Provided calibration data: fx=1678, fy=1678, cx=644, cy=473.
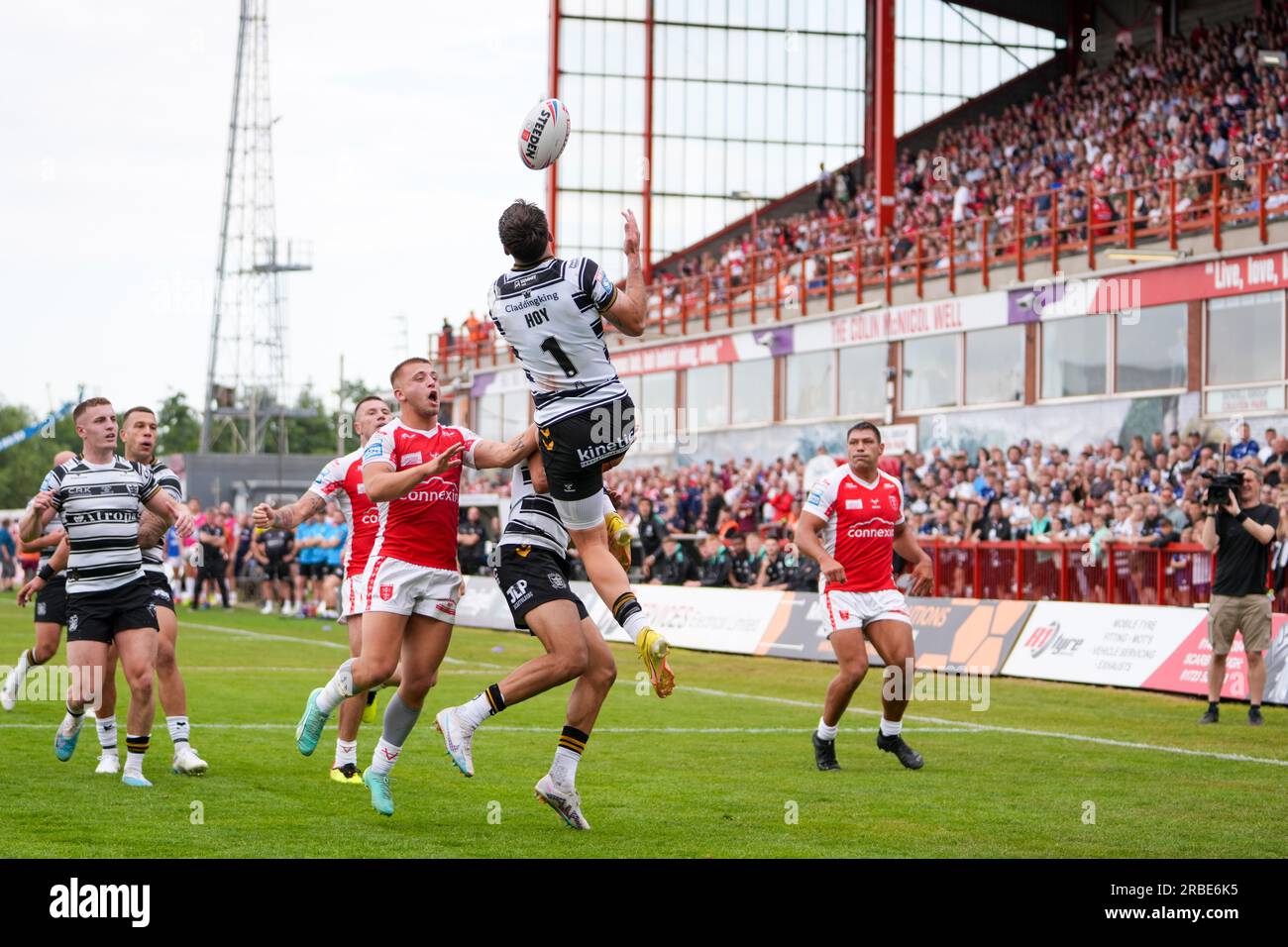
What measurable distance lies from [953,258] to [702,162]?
19.5 meters

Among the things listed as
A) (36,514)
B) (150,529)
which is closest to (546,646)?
(150,529)

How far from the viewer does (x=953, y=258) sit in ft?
111

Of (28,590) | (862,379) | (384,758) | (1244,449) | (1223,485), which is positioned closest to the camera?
(384,758)

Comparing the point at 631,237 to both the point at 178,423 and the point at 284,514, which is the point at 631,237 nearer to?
the point at 284,514

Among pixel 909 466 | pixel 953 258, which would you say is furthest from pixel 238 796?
pixel 953 258

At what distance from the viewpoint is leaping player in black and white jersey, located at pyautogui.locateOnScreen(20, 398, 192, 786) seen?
1074 centimetres

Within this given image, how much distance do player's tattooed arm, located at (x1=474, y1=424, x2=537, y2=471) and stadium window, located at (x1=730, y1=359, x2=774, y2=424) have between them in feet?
102

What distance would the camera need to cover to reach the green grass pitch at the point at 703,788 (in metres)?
8.48

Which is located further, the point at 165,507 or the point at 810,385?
the point at 810,385

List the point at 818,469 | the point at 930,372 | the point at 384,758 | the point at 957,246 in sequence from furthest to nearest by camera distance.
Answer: the point at 930,372 < the point at 957,246 < the point at 818,469 < the point at 384,758

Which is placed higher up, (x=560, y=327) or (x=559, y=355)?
(x=560, y=327)

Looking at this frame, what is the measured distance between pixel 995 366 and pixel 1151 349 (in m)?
3.82

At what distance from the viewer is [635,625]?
28.4ft

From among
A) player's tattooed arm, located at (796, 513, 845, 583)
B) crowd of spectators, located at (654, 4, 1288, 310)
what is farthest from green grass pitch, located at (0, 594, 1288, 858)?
crowd of spectators, located at (654, 4, 1288, 310)
